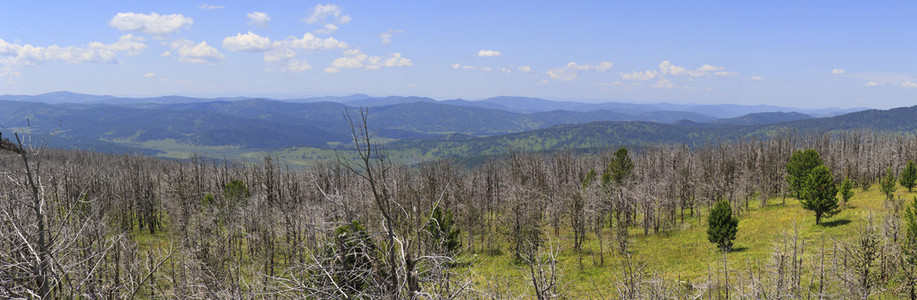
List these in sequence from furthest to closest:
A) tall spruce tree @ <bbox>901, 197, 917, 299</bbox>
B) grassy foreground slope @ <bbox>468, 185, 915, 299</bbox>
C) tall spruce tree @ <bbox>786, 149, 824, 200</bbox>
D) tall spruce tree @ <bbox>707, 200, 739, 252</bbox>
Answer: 1. tall spruce tree @ <bbox>786, 149, 824, 200</bbox>
2. tall spruce tree @ <bbox>707, 200, 739, 252</bbox>
3. grassy foreground slope @ <bbox>468, 185, 915, 299</bbox>
4. tall spruce tree @ <bbox>901, 197, 917, 299</bbox>

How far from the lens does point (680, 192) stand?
7169cm

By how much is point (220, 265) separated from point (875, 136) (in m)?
159

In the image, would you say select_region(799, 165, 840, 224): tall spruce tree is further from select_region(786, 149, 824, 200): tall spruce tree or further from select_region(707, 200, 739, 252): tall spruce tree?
select_region(786, 149, 824, 200): tall spruce tree

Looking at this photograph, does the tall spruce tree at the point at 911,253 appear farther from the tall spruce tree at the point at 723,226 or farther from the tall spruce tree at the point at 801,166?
the tall spruce tree at the point at 801,166

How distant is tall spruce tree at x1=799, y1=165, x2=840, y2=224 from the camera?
46.7m

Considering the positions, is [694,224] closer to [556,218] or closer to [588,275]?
[556,218]

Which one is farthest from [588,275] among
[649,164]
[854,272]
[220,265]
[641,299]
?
[649,164]

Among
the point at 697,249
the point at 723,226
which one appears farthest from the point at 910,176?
the point at 723,226

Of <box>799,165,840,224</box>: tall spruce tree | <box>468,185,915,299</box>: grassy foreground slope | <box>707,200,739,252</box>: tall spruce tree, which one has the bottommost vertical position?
<box>468,185,915,299</box>: grassy foreground slope

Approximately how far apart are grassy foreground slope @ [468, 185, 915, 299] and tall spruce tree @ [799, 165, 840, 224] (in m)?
1.95

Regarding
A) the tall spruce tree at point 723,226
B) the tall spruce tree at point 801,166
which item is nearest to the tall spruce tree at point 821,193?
the tall spruce tree at point 723,226

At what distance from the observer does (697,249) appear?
4769 cm

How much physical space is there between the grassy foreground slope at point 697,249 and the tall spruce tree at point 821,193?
195 centimetres

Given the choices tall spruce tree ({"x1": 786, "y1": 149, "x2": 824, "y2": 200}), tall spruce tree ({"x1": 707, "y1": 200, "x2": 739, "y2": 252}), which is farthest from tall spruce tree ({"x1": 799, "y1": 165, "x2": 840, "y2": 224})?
tall spruce tree ({"x1": 786, "y1": 149, "x2": 824, "y2": 200})
